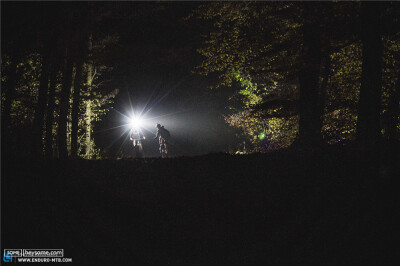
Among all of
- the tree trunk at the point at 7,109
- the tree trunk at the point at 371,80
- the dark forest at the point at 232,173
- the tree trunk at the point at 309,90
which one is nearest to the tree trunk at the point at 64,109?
the dark forest at the point at 232,173

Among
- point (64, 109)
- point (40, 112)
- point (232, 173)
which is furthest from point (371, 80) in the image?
point (64, 109)

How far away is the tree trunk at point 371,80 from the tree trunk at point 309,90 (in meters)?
2.96

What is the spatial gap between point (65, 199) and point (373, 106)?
7.94 meters

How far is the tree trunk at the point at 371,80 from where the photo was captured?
22.5ft

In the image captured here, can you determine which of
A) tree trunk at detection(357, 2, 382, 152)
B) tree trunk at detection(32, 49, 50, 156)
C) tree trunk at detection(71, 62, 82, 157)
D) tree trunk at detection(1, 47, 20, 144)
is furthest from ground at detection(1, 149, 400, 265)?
tree trunk at detection(71, 62, 82, 157)

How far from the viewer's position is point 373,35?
7008 mm

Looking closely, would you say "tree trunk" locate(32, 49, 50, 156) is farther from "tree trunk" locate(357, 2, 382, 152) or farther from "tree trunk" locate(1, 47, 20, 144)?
"tree trunk" locate(357, 2, 382, 152)

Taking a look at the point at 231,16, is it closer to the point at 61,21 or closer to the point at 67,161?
the point at 61,21

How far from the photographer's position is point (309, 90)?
1053cm

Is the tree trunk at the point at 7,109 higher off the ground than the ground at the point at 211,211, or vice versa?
the tree trunk at the point at 7,109

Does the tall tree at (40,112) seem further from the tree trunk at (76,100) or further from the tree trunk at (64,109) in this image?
the tree trunk at (76,100)

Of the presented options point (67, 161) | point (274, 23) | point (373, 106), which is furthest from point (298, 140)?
point (67, 161)

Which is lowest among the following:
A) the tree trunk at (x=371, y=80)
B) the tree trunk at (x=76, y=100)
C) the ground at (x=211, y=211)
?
the ground at (x=211, y=211)

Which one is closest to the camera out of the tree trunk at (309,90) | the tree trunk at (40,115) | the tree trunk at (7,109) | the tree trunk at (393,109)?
the tree trunk at (7,109)
